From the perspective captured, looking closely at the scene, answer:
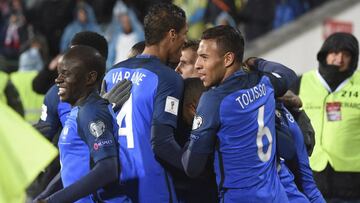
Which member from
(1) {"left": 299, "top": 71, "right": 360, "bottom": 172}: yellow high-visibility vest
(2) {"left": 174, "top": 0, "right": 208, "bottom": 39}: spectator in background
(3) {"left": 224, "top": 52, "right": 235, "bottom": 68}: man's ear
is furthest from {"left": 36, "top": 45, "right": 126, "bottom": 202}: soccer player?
(2) {"left": 174, "top": 0, "right": 208, "bottom": 39}: spectator in background

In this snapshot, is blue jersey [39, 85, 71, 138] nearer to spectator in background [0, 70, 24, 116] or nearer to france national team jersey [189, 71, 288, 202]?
france national team jersey [189, 71, 288, 202]

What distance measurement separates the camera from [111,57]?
14016 millimetres

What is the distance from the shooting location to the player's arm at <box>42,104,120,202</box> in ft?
15.2

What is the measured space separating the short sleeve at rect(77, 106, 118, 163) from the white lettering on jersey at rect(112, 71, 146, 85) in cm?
45

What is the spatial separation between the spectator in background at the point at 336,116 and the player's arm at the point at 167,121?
2.09m

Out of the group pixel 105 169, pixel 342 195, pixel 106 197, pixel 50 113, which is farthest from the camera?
pixel 342 195

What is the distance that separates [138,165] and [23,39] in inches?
421

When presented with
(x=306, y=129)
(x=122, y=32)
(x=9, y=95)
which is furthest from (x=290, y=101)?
(x=122, y=32)

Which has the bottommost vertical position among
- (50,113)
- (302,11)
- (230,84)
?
(302,11)

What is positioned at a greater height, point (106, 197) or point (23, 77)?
point (106, 197)

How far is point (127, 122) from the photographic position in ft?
17.4

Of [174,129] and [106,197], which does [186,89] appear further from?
[106,197]

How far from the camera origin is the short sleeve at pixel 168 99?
518cm

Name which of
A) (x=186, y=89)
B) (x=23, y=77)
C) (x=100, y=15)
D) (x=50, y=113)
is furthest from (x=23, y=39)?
(x=186, y=89)
